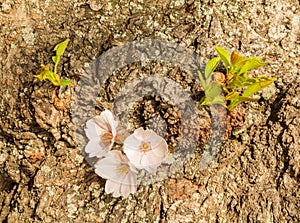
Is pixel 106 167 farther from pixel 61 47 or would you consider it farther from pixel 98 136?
pixel 61 47

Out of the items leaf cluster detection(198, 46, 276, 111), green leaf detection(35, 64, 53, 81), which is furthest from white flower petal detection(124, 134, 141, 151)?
green leaf detection(35, 64, 53, 81)

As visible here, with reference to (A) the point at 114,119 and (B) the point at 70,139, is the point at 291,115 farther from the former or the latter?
(B) the point at 70,139

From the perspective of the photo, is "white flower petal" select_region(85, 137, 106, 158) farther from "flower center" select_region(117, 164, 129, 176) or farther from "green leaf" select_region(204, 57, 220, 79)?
"green leaf" select_region(204, 57, 220, 79)

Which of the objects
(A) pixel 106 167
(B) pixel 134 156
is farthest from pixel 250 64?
(A) pixel 106 167

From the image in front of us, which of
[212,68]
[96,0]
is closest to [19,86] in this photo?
[96,0]

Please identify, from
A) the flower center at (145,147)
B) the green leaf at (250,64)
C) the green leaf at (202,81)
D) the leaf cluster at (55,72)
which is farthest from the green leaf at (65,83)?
the green leaf at (250,64)

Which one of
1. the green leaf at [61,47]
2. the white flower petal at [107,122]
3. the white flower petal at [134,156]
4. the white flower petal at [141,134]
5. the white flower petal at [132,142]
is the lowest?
the white flower petal at [134,156]

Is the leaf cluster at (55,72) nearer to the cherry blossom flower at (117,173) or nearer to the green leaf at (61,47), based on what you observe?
the green leaf at (61,47)
